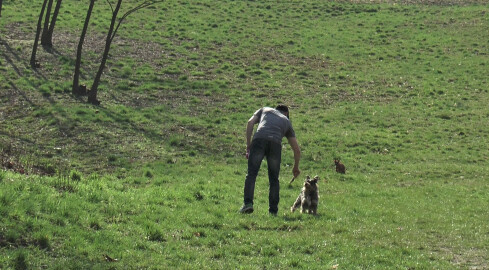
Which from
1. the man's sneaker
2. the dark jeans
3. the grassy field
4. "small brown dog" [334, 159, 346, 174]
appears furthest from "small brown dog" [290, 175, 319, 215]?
"small brown dog" [334, 159, 346, 174]

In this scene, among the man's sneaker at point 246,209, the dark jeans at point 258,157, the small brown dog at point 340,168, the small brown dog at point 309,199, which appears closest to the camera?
the dark jeans at point 258,157

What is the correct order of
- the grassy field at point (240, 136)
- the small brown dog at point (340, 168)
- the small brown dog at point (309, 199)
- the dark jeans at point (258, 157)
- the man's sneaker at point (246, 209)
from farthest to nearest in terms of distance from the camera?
the small brown dog at point (340, 168), the small brown dog at point (309, 199), the man's sneaker at point (246, 209), the dark jeans at point (258, 157), the grassy field at point (240, 136)

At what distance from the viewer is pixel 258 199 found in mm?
14477

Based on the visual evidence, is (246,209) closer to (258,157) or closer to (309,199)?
(258,157)

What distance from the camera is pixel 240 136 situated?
73.8ft

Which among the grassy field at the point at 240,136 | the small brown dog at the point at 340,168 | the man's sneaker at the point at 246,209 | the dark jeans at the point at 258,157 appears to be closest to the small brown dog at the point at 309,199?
the grassy field at the point at 240,136

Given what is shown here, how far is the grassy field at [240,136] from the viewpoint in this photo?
30.3ft

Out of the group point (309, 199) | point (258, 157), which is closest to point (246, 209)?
point (258, 157)

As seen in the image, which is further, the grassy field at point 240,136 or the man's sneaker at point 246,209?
the man's sneaker at point 246,209

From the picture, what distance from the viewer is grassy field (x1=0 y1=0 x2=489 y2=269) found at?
30.3ft

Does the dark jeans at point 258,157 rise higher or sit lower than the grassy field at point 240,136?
higher

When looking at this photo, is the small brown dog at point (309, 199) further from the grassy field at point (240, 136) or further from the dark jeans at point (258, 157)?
the dark jeans at point (258, 157)

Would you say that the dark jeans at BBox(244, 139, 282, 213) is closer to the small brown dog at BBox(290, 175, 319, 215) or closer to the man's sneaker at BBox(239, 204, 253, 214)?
the man's sneaker at BBox(239, 204, 253, 214)

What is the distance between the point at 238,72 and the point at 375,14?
16668mm
